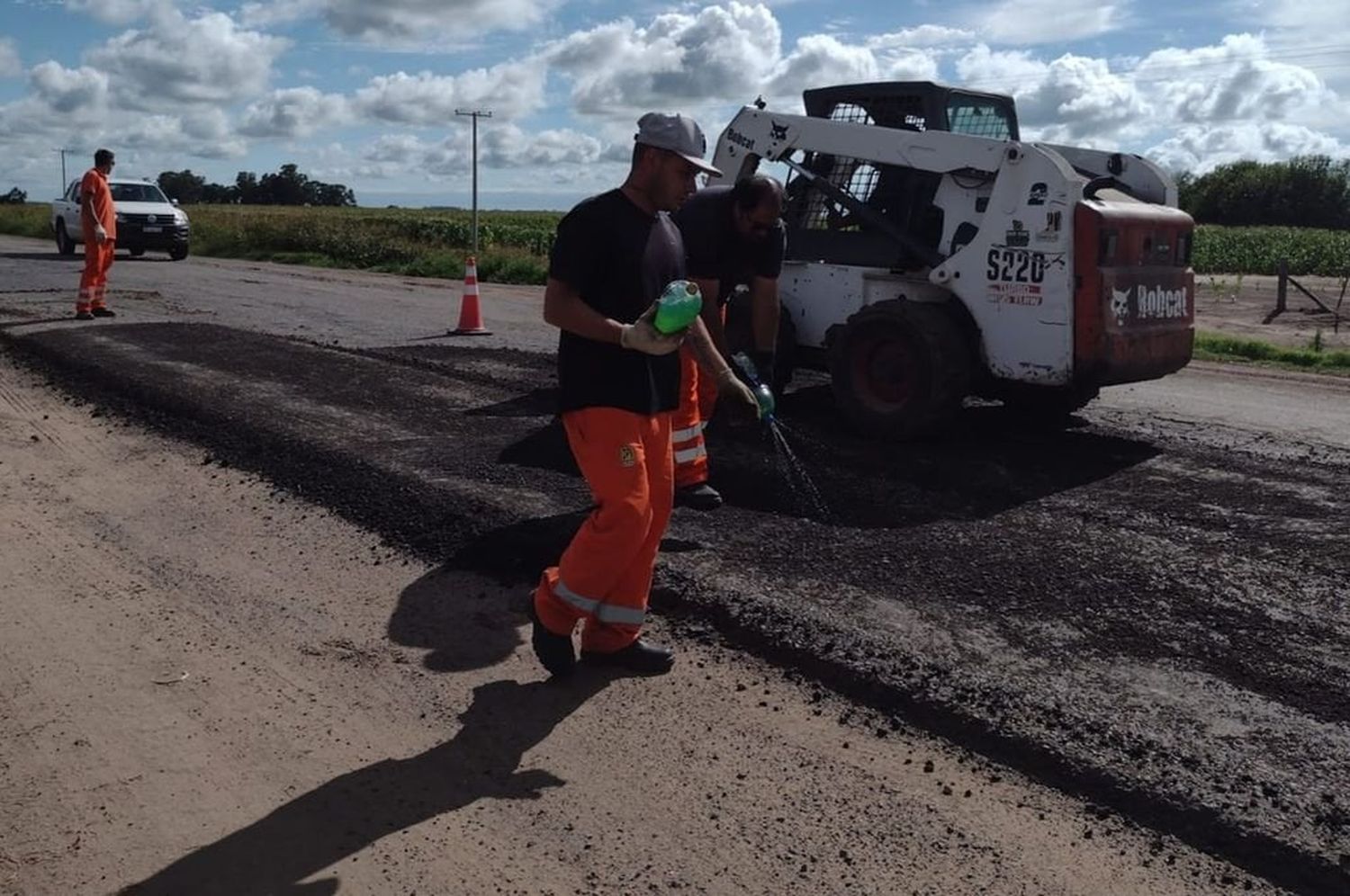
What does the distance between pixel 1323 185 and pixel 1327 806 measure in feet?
285

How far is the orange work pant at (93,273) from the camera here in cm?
1380

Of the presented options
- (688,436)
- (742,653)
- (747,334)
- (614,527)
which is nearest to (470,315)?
(747,334)

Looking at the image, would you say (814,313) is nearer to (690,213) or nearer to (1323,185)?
(690,213)

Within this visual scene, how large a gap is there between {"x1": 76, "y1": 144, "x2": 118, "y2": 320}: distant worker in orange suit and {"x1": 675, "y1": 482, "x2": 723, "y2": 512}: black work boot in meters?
9.99

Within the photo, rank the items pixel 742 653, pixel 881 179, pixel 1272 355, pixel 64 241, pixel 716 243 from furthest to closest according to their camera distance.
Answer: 1. pixel 64 241
2. pixel 1272 355
3. pixel 881 179
4. pixel 716 243
5. pixel 742 653

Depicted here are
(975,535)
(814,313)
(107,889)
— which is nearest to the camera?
(107,889)

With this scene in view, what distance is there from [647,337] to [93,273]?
11954mm

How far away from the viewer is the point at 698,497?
20.9 ft

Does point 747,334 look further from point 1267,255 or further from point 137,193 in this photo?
point 1267,255

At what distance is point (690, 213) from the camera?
7.09m

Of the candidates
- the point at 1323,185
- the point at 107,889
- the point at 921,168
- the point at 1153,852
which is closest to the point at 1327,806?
the point at 1153,852

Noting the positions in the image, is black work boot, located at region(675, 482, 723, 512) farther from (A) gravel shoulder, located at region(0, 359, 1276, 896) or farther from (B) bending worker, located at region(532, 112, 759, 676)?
(B) bending worker, located at region(532, 112, 759, 676)

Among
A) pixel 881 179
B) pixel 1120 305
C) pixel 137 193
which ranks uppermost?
pixel 137 193

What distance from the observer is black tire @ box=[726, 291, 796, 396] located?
858 cm
